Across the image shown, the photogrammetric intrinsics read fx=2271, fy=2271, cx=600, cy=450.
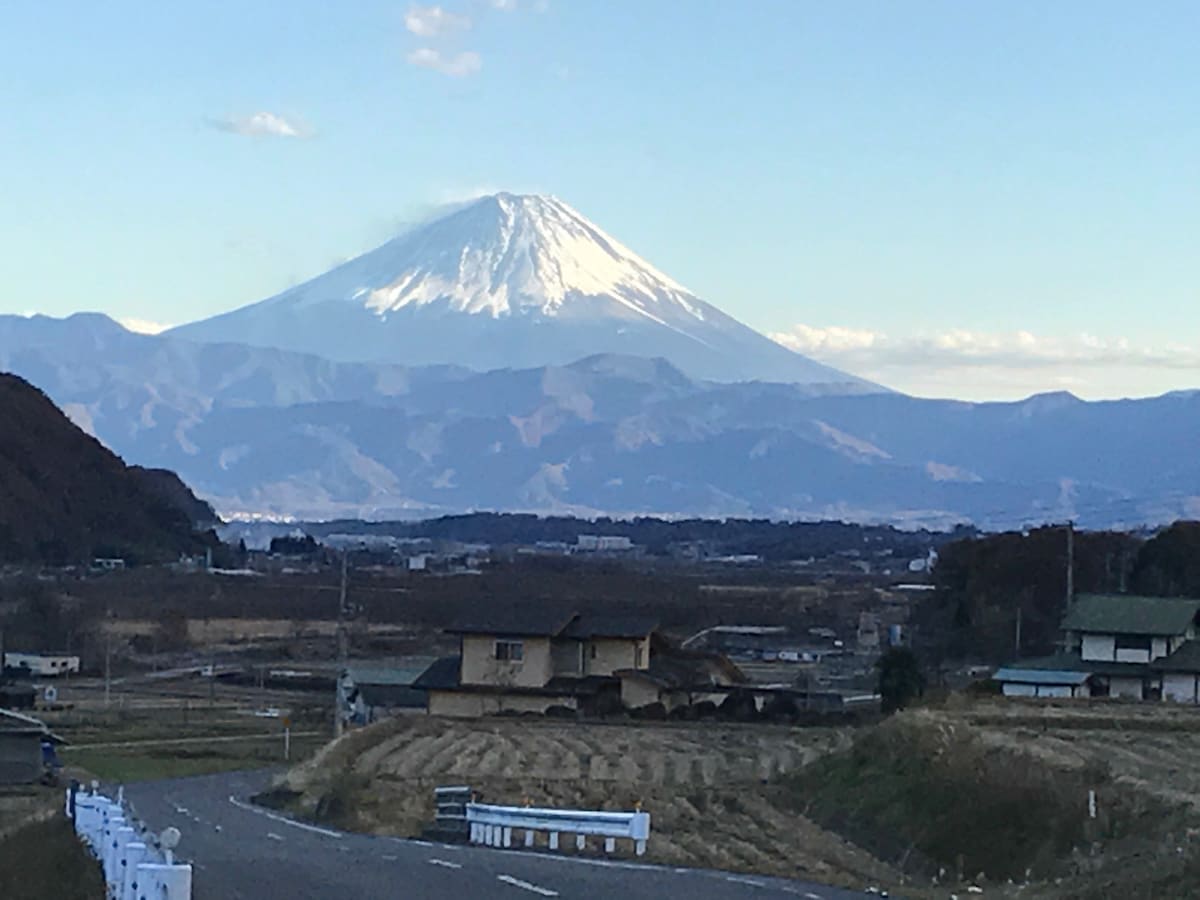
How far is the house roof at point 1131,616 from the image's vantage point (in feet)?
124

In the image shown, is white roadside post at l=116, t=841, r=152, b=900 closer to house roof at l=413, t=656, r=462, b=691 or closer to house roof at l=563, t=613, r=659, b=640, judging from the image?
house roof at l=413, t=656, r=462, b=691

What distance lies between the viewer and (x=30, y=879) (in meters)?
15.2

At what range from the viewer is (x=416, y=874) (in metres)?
13.5

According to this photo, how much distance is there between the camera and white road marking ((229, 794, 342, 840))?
18.6m

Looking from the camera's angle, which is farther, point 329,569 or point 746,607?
point 329,569

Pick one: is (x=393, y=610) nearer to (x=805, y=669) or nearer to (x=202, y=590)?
(x=202, y=590)

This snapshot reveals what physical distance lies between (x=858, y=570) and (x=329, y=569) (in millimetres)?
29875

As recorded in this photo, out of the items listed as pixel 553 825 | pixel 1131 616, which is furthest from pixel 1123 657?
pixel 553 825

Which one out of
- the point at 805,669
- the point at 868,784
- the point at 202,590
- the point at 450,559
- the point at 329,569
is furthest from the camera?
the point at 450,559

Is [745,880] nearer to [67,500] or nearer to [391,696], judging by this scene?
[391,696]

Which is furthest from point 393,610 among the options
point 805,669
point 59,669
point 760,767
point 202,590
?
point 760,767

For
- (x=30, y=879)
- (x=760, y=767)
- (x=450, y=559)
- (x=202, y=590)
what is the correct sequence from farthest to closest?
1. (x=450, y=559)
2. (x=202, y=590)
3. (x=760, y=767)
4. (x=30, y=879)

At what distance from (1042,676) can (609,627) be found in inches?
337

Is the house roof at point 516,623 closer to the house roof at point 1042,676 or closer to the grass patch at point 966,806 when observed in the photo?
the house roof at point 1042,676
